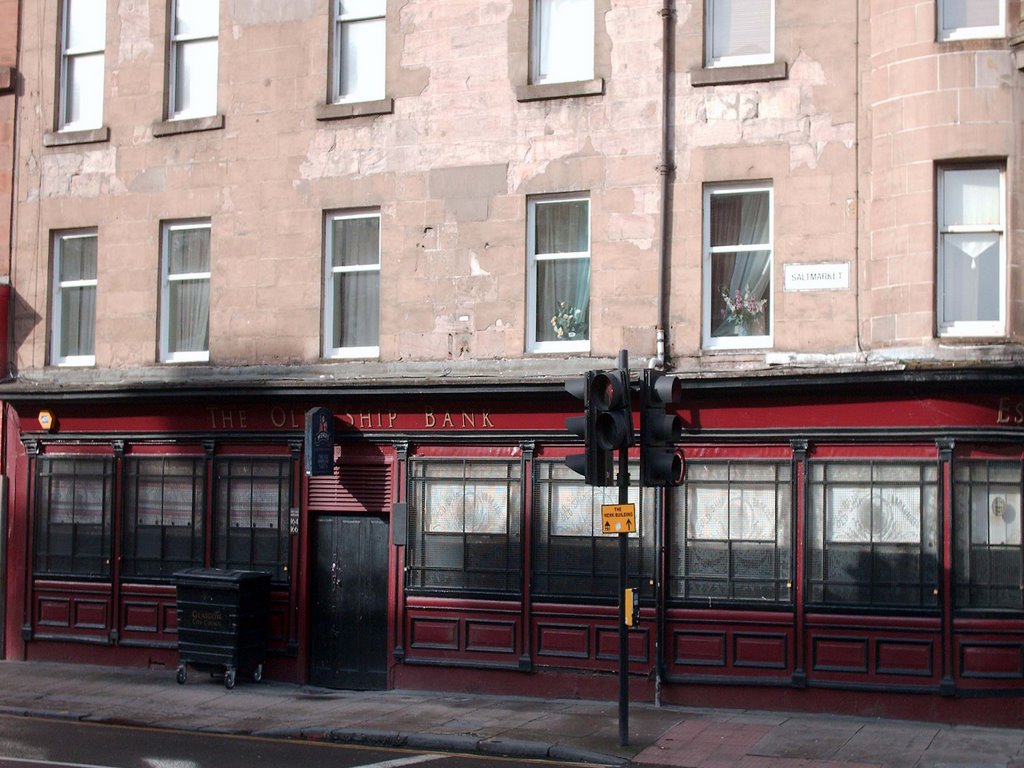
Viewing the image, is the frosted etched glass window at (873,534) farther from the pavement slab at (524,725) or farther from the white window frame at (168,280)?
the white window frame at (168,280)

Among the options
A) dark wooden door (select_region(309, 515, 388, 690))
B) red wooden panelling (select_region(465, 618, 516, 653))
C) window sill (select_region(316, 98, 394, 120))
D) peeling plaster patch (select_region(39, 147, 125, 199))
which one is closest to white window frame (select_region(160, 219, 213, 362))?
peeling plaster patch (select_region(39, 147, 125, 199))

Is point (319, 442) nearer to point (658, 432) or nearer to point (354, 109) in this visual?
point (354, 109)

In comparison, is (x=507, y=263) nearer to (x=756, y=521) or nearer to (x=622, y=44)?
(x=622, y=44)

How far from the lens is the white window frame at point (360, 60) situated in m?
18.2

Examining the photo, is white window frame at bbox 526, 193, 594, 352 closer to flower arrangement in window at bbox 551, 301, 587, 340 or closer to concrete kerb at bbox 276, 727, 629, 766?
flower arrangement in window at bbox 551, 301, 587, 340

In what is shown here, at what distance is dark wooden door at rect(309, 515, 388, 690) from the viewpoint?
17734 millimetres

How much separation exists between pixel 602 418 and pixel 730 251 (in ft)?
14.5

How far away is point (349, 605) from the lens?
17906mm

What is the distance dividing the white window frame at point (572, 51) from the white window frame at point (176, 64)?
4.91 meters

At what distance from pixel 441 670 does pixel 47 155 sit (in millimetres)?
9836

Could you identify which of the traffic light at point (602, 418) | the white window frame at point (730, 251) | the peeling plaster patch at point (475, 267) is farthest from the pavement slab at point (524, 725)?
the peeling plaster patch at point (475, 267)

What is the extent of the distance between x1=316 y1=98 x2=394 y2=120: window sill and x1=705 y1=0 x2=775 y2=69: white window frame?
14.0 feet

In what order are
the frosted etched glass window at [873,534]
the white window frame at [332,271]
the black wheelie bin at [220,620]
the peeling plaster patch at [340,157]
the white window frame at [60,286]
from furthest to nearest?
the white window frame at [60,286]
the white window frame at [332,271]
the peeling plaster patch at [340,157]
the black wheelie bin at [220,620]
the frosted etched glass window at [873,534]

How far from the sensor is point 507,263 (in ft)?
56.6
